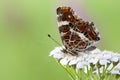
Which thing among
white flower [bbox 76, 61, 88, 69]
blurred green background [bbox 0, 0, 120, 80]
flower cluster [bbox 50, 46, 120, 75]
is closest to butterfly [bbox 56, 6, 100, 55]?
flower cluster [bbox 50, 46, 120, 75]

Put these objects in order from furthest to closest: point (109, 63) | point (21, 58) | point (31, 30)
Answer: point (31, 30)
point (21, 58)
point (109, 63)

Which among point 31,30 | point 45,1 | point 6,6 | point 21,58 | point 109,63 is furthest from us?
point 45,1

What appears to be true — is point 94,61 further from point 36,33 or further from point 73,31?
point 36,33

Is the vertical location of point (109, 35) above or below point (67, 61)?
above

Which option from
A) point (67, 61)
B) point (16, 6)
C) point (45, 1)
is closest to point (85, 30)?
point (67, 61)

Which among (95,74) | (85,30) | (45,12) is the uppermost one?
(45,12)

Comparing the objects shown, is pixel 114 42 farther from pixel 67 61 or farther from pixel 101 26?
pixel 67 61

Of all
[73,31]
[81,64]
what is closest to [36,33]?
[73,31]
